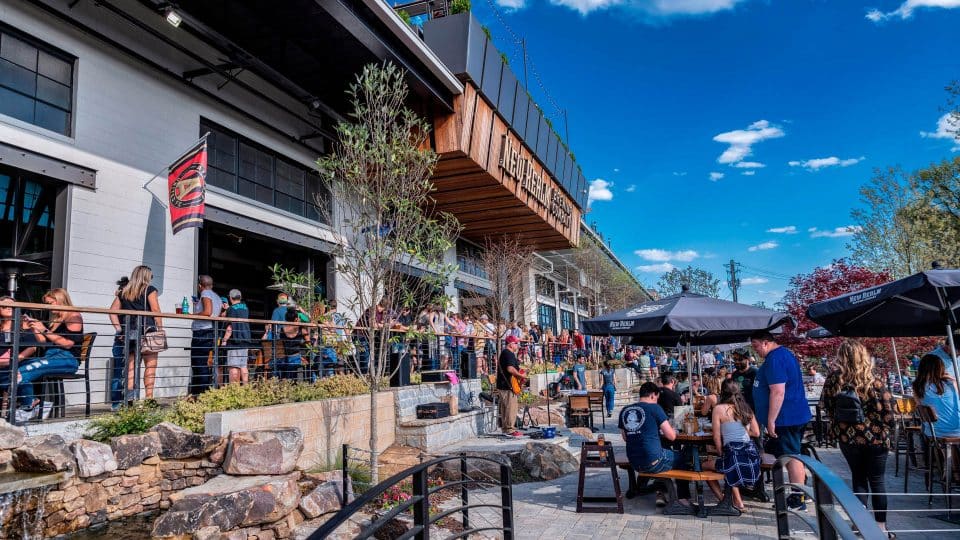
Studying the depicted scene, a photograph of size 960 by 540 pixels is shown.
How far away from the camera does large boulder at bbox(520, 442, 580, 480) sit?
8430mm

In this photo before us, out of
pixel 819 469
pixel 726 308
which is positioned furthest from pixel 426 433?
pixel 819 469

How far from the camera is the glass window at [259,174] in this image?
39.4 ft

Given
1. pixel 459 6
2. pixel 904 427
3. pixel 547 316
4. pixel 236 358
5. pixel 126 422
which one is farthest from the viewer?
pixel 547 316

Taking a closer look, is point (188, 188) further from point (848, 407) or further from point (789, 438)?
point (848, 407)

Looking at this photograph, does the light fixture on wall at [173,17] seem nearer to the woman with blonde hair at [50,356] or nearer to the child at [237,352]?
the woman with blonde hair at [50,356]

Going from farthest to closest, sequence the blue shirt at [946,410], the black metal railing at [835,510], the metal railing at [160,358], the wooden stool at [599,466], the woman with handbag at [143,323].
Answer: the woman with handbag at [143,323] → the metal railing at [160,358] → the wooden stool at [599,466] → the blue shirt at [946,410] → the black metal railing at [835,510]

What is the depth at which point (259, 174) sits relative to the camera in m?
13.1

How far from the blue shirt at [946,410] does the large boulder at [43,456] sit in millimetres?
8865

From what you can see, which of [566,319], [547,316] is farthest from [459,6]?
[566,319]

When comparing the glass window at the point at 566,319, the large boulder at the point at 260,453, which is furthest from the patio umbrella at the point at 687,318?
the glass window at the point at 566,319

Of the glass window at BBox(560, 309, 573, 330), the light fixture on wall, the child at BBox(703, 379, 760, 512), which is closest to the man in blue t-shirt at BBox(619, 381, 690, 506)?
the child at BBox(703, 379, 760, 512)

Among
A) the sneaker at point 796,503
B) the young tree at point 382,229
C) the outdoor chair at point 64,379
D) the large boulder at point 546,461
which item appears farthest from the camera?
the large boulder at point 546,461

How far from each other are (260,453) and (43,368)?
2.56m

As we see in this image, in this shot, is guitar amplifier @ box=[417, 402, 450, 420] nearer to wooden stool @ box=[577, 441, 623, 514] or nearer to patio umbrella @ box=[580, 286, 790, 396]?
patio umbrella @ box=[580, 286, 790, 396]
